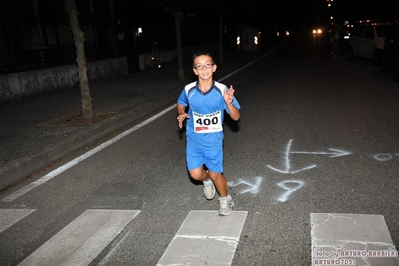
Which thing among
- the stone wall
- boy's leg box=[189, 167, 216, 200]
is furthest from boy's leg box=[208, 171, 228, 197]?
the stone wall

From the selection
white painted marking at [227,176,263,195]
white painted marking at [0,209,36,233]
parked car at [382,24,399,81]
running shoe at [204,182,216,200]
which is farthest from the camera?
parked car at [382,24,399,81]

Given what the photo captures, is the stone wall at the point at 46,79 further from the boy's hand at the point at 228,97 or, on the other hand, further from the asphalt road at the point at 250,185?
the boy's hand at the point at 228,97

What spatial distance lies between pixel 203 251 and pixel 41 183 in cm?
310

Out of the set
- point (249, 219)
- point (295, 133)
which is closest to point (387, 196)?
point (249, 219)

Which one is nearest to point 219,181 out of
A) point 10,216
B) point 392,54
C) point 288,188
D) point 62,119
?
point 288,188

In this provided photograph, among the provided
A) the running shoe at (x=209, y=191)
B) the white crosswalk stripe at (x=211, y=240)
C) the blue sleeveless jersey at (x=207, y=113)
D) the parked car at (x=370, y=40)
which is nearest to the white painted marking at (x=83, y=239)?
the white crosswalk stripe at (x=211, y=240)

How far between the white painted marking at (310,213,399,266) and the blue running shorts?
112 cm

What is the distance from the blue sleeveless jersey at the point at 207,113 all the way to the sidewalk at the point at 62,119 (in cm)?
314

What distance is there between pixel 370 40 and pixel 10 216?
18452mm

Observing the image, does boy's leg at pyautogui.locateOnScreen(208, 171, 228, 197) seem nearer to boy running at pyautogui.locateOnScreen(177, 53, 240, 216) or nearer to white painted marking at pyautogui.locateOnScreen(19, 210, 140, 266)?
boy running at pyautogui.locateOnScreen(177, 53, 240, 216)

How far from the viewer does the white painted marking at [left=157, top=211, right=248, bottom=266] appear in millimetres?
3574

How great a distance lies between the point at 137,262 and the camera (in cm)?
360

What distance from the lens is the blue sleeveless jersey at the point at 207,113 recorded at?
164 inches

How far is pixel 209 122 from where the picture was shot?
421cm
